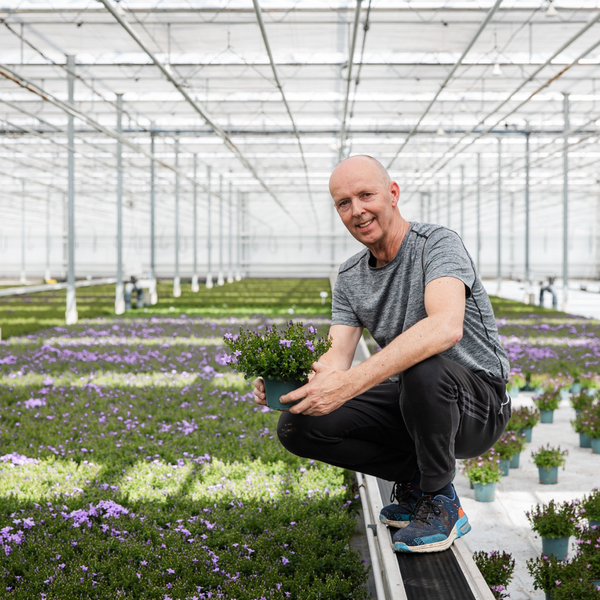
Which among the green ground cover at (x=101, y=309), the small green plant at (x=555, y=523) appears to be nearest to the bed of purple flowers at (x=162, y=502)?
the small green plant at (x=555, y=523)

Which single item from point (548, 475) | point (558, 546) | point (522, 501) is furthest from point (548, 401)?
point (558, 546)

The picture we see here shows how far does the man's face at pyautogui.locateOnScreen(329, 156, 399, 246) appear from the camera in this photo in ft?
6.50

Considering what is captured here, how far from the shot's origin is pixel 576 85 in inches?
545

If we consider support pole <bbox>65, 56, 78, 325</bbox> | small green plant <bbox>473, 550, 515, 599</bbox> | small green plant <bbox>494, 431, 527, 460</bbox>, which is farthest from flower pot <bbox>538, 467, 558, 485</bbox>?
support pole <bbox>65, 56, 78, 325</bbox>

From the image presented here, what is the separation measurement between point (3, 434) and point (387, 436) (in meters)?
3.08

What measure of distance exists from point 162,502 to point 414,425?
5.24ft

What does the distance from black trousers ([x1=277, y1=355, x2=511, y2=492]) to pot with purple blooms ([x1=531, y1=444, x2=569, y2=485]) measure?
59.6 inches

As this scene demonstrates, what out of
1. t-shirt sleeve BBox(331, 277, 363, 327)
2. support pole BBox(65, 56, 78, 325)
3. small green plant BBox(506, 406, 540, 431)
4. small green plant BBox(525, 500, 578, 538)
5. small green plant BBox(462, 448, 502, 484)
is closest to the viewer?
t-shirt sleeve BBox(331, 277, 363, 327)

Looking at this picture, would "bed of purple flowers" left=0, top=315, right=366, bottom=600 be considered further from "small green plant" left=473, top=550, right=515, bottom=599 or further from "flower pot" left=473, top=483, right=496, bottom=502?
"flower pot" left=473, top=483, right=496, bottom=502

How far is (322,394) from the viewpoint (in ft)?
5.80

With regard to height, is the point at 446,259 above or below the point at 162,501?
above

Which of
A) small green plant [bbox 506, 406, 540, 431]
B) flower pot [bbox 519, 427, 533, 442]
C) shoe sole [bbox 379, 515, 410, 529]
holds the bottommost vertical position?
flower pot [bbox 519, 427, 533, 442]

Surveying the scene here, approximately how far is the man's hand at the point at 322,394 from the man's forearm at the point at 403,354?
20 millimetres

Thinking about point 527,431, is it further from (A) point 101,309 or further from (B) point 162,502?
(A) point 101,309
